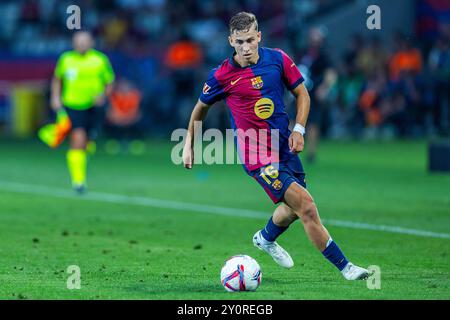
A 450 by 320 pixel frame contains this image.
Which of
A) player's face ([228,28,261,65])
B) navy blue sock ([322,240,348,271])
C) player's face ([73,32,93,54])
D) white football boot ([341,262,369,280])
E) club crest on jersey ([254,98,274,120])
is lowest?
white football boot ([341,262,369,280])

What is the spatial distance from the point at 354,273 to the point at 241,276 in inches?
37.1

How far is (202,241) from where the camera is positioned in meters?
11.9

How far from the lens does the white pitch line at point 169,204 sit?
498 inches

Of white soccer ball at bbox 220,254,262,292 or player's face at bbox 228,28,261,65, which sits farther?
player's face at bbox 228,28,261,65

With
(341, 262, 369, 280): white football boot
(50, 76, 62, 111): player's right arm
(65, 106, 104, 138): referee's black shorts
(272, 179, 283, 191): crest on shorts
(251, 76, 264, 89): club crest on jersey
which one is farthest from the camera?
(65, 106, 104, 138): referee's black shorts

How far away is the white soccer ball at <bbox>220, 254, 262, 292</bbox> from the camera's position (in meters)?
8.56

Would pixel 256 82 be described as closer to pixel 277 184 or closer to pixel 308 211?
pixel 277 184

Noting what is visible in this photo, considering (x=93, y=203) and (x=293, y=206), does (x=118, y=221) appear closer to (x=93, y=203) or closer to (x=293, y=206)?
(x=93, y=203)

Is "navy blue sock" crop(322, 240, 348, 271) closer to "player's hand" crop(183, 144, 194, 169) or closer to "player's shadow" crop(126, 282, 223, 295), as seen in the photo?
"player's shadow" crop(126, 282, 223, 295)

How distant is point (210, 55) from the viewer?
31250 millimetres

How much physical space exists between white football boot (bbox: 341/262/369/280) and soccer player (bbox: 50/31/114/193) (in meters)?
8.67

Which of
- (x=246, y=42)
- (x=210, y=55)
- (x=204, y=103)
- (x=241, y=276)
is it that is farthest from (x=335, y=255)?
(x=210, y=55)

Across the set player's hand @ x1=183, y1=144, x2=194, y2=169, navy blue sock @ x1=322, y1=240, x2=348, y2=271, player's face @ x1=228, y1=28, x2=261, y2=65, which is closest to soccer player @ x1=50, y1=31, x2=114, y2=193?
player's hand @ x1=183, y1=144, x2=194, y2=169

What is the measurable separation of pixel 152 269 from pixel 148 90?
21360 millimetres
